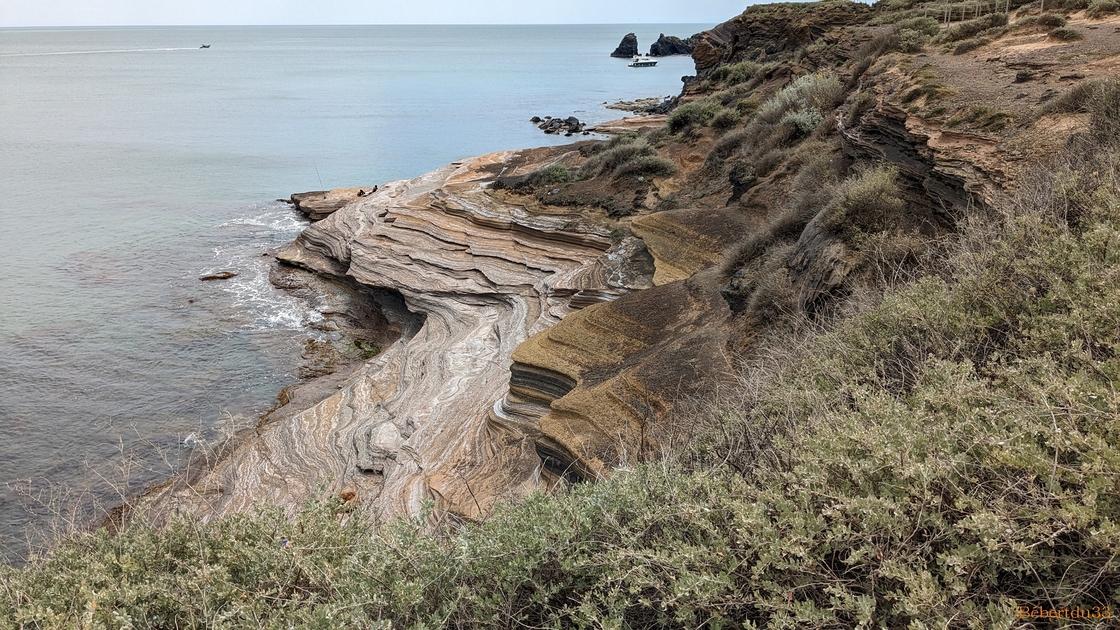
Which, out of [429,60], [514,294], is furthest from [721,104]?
[429,60]

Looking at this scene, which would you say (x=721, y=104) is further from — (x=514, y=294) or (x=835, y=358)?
(x=835, y=358)

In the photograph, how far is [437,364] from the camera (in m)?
12.5

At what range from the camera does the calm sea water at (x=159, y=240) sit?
12305 mm

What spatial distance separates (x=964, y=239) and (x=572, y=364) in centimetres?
505

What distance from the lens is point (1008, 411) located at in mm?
3152

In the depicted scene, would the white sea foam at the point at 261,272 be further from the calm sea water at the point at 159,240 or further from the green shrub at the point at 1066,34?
the green shrub at the point at 1066,34

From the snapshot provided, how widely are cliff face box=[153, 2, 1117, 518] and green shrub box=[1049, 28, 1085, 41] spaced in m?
0.31

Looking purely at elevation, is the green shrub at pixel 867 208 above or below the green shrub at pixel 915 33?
below

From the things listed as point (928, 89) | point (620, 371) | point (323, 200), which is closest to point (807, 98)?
point (928, 89)

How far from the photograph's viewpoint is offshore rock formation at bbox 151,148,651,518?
9.08 m

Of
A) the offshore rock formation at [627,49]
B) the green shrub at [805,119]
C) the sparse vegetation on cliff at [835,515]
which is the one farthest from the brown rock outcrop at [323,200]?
the offshore rock formation at [627,49]

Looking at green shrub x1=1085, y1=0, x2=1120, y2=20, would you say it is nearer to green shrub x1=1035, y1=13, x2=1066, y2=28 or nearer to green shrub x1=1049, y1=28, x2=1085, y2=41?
green shrub x1=1035, y1=13, x2=1066, y2=28

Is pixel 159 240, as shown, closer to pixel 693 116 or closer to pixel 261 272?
pixel 261 272

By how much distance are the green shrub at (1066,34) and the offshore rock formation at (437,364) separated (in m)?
7.52
